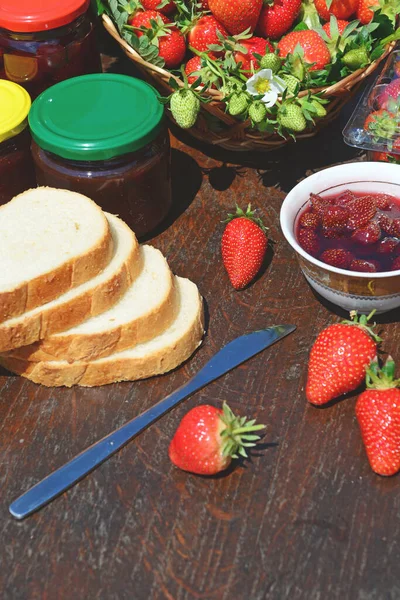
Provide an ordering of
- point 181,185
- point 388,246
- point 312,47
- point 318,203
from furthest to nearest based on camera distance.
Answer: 1. point 181,185
2. point 312,47
3. point 318,203
4. point 388,246

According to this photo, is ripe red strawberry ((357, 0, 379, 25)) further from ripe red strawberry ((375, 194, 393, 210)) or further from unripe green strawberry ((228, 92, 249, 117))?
ripe red strawberry ((375, 194, 393, 210))

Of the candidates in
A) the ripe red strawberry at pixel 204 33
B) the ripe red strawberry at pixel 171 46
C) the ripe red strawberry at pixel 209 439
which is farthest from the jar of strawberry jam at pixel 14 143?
the ripe red strawberry at pixel 209 439

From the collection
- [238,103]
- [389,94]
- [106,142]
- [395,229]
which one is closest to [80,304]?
[106,142]

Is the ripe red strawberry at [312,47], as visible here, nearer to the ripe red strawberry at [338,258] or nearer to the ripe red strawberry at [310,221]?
the ripe red strawberry at [310,221]

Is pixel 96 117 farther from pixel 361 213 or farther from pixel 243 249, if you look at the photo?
pixel 361 213

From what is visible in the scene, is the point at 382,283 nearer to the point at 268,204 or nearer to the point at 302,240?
the point at 302,240

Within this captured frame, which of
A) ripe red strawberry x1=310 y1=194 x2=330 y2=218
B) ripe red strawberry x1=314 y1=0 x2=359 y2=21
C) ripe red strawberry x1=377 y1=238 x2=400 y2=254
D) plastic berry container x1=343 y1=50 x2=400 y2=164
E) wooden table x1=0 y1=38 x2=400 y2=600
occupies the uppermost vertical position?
ripe red strawberry x1=314 y1=0 x2=359 y2=21

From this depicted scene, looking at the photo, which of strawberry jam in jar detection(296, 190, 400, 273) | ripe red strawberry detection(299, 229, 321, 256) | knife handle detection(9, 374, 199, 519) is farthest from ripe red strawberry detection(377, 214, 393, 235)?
knife handle detection(9, 374, 199, 519)

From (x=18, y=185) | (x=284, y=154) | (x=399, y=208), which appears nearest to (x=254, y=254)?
(x=399, y=208)
